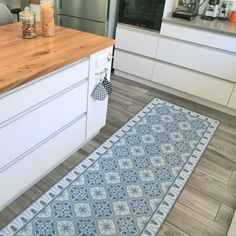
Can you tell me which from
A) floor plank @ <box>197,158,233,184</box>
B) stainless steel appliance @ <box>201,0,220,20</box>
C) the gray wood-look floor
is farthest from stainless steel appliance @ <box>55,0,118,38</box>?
floor plank @ <box>197,158,233,184</box>

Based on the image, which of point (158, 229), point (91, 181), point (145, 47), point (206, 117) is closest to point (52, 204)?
point (91, 181)

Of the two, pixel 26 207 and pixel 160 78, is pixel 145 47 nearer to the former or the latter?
pixel 160 78

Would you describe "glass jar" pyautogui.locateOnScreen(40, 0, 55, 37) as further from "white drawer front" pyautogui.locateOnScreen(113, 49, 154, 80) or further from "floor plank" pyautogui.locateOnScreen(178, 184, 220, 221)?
"white drawer front" pyautogui.locateOnScreen(113, 49, 154, 80)

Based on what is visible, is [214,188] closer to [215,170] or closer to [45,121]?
[215,170]

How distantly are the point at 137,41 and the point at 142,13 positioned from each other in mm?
315

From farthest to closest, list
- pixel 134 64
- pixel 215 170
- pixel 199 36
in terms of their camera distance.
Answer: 1. pixel 134 64
2. pixel 199 36
3. pixel 215 170

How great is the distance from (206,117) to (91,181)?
5.10ft

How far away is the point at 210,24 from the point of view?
279 cm

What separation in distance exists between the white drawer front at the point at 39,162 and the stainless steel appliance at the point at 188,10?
5.60 feet

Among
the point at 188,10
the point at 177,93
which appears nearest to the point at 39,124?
the point at 177,93

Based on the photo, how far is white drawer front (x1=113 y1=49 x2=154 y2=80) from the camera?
3.25 metres

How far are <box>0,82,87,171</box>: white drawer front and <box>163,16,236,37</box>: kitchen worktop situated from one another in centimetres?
151

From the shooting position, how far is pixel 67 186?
6.11 ft

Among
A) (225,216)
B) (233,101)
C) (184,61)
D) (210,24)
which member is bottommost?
(225,216)
